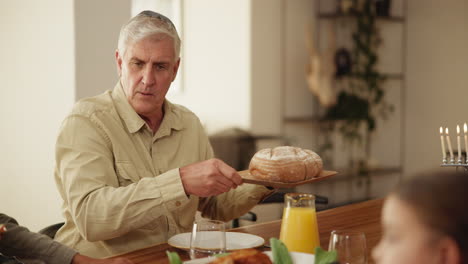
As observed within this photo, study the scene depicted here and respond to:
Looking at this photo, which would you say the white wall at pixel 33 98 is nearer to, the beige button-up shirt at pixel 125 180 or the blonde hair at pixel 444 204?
the beige button-up shirt at pixel 125 180

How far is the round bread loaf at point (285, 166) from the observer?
180 cm

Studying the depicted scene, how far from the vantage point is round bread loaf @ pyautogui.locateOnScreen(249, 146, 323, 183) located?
1.80 metres

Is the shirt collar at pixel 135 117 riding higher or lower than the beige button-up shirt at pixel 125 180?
higher

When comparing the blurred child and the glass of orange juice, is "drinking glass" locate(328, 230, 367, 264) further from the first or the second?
the blurred child

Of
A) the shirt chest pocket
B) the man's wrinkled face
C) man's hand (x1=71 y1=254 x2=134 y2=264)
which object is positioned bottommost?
man's hand (x1=71 y1=254 x2=134 y2=264)

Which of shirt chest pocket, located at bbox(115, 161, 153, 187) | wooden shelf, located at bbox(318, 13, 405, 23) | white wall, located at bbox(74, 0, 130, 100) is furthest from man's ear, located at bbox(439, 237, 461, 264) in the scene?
wooden shelf, located at bbox(318, 13, 405, 23)

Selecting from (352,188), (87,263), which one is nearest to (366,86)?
(352,188)

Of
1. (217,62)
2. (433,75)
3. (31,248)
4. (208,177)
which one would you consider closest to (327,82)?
(217,62)

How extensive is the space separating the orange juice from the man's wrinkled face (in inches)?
27.3

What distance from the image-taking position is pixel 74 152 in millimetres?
1798

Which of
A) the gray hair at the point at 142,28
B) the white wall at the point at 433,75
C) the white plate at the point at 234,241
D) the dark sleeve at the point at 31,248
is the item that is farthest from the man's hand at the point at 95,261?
the white wall at the point at 433,75

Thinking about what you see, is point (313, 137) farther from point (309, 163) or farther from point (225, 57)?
point (309, 163)

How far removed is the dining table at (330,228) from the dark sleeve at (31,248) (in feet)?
0.49

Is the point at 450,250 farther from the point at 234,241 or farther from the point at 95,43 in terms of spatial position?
the point at 95,43
